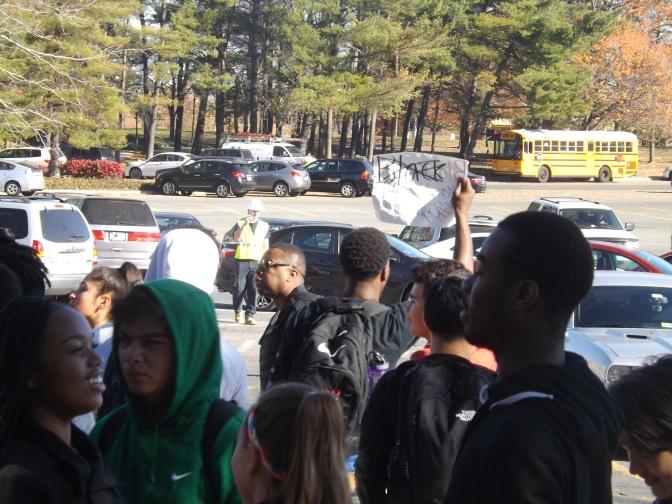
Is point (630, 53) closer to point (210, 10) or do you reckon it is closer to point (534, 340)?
point (210, 10)

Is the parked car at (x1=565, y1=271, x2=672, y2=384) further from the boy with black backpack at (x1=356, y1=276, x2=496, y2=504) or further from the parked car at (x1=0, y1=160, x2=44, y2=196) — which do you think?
the parked car at (x1=0, y1=160, x2=44, y2=196)

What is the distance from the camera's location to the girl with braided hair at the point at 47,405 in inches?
94.1

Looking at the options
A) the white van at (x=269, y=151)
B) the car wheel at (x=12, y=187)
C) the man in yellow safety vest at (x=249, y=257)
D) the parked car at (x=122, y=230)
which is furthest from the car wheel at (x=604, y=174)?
the man in yellow safety vest at (x=249, y=257)

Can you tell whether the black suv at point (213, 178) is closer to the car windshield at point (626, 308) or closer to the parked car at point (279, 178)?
the parked car at point (279, 178)

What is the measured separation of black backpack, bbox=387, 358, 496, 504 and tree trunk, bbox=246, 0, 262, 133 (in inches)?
2483

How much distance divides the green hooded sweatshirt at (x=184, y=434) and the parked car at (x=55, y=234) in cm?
1353

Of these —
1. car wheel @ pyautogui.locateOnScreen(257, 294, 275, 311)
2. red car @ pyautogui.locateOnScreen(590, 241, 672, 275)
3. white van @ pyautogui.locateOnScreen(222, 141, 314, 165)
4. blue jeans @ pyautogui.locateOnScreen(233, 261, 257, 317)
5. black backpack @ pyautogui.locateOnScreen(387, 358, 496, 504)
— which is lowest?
car wheel @ pyautogui.locateOnScreen(257, 294, 275, 311)

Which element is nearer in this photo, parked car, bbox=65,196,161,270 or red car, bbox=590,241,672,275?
red car, bbox=590,241,672,275

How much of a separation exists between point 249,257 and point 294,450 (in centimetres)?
1205

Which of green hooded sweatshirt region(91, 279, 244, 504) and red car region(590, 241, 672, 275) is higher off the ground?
green hooded sweatshirt region(91, 279, 244, 504)

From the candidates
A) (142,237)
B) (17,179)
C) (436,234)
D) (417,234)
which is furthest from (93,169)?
(436,234)

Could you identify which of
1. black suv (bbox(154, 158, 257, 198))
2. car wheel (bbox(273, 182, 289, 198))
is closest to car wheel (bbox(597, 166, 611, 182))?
car wheel (bbox(273, 182, 289, 198))

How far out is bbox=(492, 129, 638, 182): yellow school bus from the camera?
52.6 m

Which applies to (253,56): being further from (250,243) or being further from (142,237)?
(250,243)
